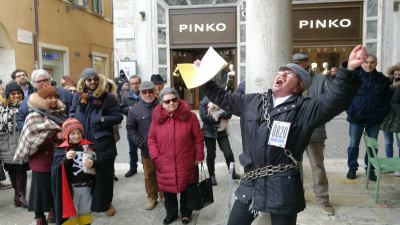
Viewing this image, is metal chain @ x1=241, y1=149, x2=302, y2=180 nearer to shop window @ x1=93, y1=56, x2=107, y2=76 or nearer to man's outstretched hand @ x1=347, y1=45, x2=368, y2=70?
man's outstretched hand @ x1=347, y1=45, x2=368, y2=70

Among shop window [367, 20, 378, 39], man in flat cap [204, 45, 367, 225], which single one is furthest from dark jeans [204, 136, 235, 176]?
shop window [367, 20, 378, 39]

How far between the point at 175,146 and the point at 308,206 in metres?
1.73

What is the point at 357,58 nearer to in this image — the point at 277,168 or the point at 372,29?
the point at 277,168

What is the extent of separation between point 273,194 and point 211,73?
1011 mm

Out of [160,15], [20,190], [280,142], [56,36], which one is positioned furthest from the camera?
[56,36]

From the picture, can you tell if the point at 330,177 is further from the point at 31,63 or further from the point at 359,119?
the point at 31,63

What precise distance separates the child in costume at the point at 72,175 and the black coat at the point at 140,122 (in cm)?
103

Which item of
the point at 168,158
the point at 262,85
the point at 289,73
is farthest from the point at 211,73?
the point at 168,158

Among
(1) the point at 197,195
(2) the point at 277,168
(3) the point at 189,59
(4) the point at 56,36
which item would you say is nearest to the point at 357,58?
(2) the point at 277,168

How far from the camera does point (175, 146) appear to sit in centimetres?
453

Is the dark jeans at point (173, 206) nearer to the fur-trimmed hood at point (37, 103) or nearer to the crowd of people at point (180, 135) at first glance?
the crowd of people at point (180, 135)

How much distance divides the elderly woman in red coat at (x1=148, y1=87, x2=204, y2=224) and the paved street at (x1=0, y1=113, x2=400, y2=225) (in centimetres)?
44

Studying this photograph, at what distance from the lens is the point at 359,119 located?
5.88 m

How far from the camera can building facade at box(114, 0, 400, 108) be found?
13.6 meters
